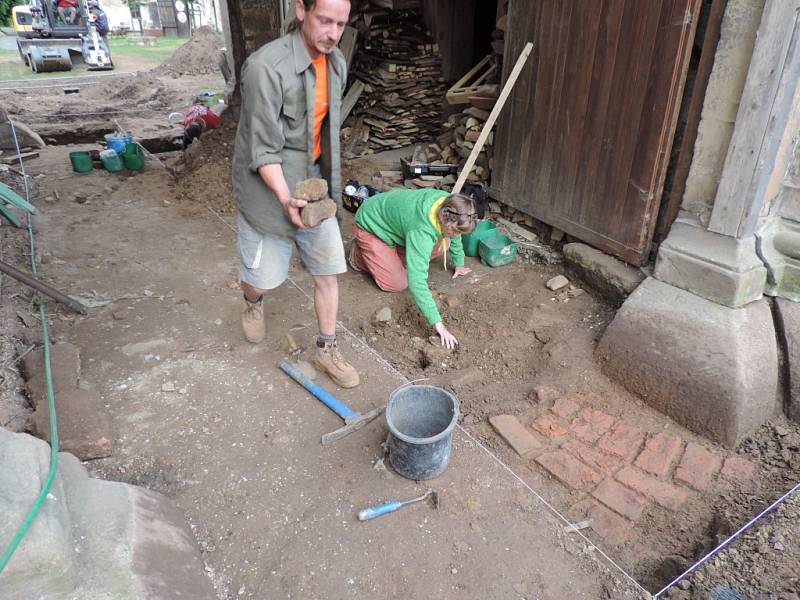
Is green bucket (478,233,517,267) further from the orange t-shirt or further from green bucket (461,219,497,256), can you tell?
the orange t-shirt

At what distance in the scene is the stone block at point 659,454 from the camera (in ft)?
9.45

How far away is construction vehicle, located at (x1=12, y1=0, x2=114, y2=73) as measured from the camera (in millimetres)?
17484

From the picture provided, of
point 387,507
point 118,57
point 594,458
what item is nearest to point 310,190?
point 387,507

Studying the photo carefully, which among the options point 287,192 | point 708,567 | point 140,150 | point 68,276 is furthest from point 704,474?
point 140,150

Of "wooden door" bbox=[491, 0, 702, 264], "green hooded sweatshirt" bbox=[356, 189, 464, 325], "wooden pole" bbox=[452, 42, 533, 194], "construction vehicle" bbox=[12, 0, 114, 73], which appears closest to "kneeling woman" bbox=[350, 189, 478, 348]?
"green hooded sweatshirt" bbox=[356, 189, 464, 325]

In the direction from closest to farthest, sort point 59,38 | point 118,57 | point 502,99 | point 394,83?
point 502,99
point 394,83
point 59,38
point 118,57

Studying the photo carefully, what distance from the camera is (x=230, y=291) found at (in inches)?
163

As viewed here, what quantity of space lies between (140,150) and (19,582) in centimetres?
687

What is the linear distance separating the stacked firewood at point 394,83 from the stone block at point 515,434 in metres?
5.29

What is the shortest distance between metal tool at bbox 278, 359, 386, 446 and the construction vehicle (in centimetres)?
1949

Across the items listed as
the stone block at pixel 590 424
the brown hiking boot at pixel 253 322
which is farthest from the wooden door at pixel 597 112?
the brown hiking boot at pixel 253 322

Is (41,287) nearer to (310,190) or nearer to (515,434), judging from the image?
(310,190)

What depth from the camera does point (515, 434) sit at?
9.86 feet

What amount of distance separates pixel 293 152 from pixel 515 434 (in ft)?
6.27
